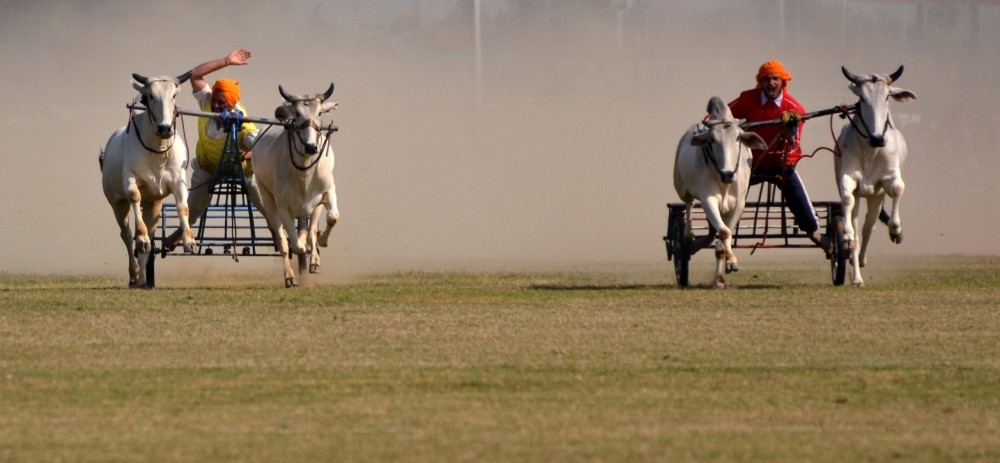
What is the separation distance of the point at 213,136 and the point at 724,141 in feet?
21.7

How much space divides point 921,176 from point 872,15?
438 centimetres

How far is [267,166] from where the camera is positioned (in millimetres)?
22109

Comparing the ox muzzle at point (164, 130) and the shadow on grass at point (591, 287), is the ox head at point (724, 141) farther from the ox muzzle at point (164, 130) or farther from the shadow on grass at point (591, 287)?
the ox muzzle at point (164, 130)

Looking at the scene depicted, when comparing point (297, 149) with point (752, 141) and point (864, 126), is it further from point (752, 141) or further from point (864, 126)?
point (864, 126)

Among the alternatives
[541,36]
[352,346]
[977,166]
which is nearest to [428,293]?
[352,346]

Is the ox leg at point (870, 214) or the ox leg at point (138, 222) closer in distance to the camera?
the ox leg at point (138, 222)

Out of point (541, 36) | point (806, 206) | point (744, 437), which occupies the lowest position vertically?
point (744, 437)

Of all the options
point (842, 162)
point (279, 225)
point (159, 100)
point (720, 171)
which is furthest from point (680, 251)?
point (159, 100)

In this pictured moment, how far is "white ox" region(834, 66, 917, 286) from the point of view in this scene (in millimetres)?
21047

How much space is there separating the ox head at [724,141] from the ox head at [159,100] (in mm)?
5772

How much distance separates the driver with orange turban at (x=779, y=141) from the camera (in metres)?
21.5

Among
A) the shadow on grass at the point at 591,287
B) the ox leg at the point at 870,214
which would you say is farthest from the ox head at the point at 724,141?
the ox leg at the point at 870,214

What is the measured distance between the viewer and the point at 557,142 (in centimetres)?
4434

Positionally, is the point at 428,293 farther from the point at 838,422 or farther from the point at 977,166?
the point at 977,166
